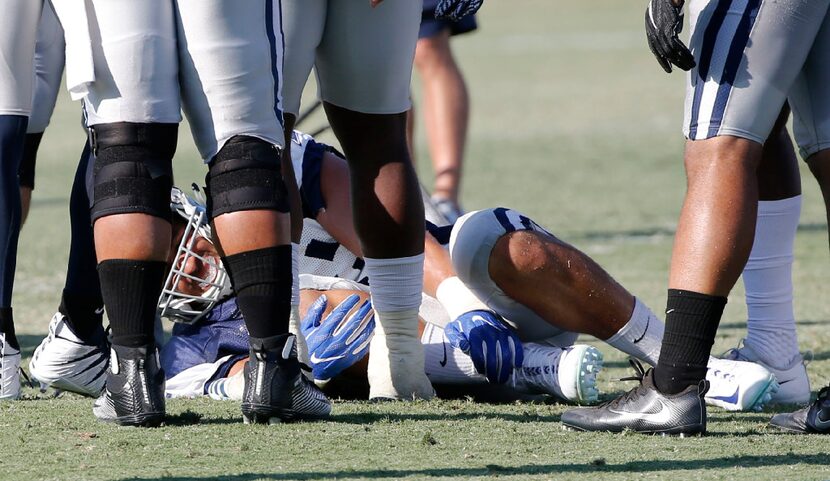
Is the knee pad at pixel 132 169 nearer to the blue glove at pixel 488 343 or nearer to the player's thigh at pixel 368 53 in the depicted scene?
the player's thigh at pixel 368 53

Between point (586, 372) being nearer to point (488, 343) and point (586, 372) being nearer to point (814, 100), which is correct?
point (488, 343)

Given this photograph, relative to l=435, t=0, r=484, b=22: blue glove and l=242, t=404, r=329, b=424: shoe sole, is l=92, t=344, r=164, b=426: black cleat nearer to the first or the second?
l=242, t=404, r=329, b=424: shoe sole

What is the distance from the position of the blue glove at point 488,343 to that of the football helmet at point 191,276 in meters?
0.67

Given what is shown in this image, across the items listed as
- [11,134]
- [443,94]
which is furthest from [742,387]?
[443,94]

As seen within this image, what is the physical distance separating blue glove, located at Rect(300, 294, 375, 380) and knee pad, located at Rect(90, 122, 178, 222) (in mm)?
796

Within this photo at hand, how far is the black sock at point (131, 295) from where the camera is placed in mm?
2963

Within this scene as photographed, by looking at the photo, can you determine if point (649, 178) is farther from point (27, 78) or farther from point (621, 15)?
point (621, 15)

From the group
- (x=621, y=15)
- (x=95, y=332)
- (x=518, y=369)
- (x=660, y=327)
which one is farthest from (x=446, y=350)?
(x=621, y=15)

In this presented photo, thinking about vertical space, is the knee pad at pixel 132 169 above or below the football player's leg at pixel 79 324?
above

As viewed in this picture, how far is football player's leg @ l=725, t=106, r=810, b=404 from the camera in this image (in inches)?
150

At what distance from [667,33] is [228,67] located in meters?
0.98

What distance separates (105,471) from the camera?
8.64 ft

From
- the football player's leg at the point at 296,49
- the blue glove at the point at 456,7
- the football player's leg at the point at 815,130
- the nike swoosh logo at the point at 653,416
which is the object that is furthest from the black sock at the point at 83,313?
the football player's leg at the point at 815,130

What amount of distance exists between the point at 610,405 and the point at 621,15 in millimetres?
26674
